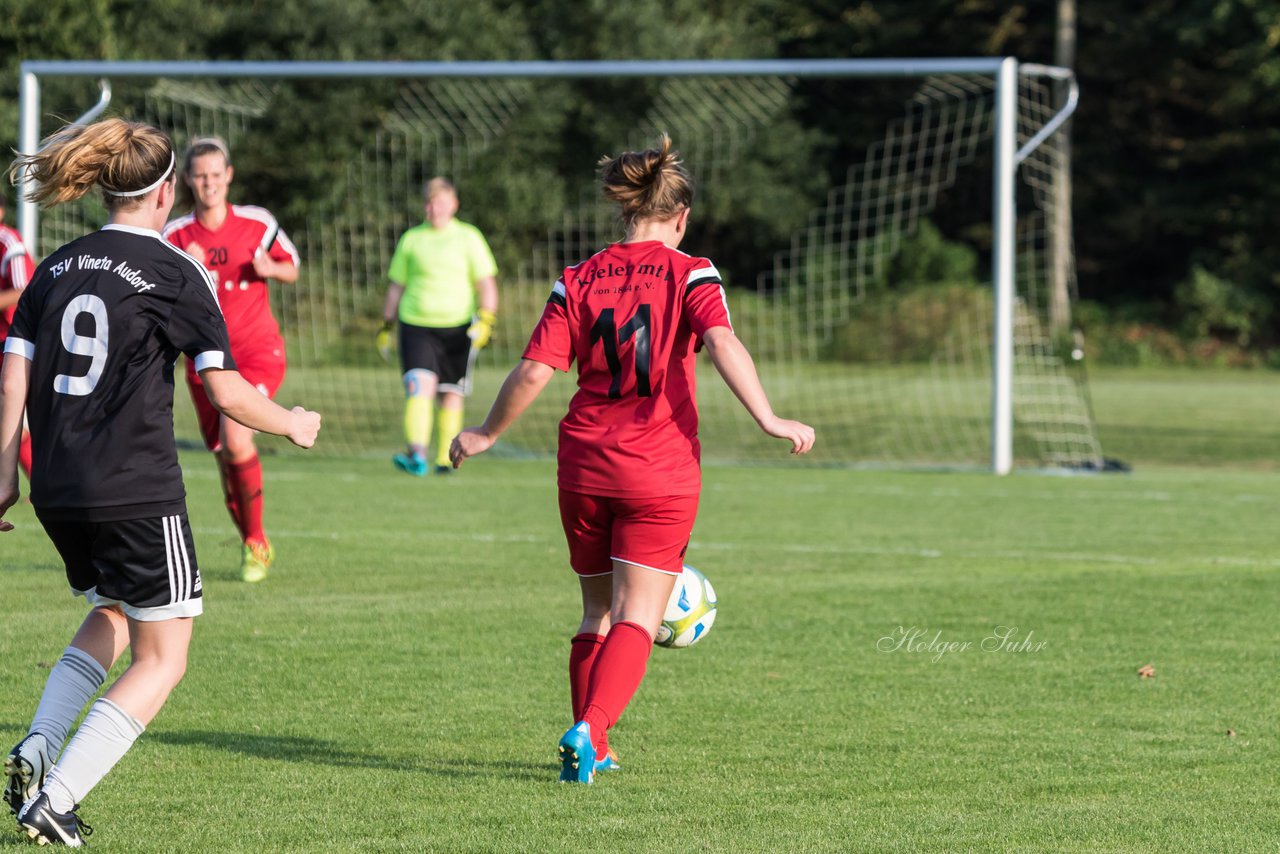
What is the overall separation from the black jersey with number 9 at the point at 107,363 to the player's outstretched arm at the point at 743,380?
1.29 m

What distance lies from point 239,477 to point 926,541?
3.93m

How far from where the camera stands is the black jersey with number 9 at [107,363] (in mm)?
3693

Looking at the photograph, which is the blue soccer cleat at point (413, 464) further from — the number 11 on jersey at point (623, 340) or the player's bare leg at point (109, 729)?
the player's bare leg at point (109, 729)

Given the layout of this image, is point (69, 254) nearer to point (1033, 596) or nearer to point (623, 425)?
point (623, 425)

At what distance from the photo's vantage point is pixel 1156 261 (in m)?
41.9

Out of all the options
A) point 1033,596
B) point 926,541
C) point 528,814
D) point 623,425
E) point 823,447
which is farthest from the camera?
point 823,447

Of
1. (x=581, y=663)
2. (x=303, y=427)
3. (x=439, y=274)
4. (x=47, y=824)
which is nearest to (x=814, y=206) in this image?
(x=439, y=274)

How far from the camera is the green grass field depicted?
4.13 meters

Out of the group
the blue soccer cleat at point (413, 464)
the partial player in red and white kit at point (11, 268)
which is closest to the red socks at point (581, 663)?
the partial player in red and white kit at point (11, 268)

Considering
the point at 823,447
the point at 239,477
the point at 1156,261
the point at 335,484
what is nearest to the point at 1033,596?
the point at 239,477

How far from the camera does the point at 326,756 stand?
15.7ft

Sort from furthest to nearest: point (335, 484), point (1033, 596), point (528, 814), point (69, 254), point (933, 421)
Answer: point (933, 421)
point (335, 484)
point (1033, 596)
point (528, 814)
point (69, 254)

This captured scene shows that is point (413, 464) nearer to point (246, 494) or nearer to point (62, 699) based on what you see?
point (246, 494)

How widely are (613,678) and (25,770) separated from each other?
147cm
